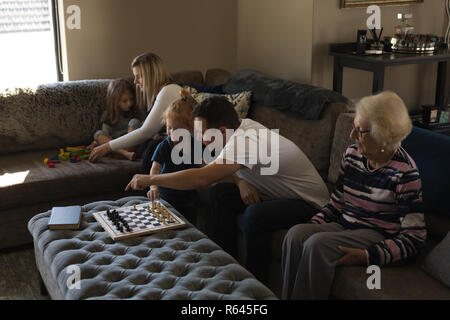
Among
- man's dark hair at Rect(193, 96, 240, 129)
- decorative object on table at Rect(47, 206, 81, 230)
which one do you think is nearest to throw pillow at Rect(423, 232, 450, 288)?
man's dark hair at Rect(193, 96, 240, 129)

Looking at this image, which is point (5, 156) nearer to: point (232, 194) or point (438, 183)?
point (232, 194)

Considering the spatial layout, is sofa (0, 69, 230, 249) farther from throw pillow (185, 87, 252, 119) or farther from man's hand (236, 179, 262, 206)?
man's hand (236, 179, 262, 206)

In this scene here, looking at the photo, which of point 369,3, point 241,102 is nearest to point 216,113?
point 241,102

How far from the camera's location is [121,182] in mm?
3145

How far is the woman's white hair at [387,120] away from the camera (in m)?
1.94

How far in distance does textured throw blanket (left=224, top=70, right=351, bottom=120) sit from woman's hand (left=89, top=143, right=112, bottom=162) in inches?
34.8

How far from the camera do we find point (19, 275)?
2.70 m

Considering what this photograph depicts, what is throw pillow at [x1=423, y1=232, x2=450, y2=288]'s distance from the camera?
1.84 metres

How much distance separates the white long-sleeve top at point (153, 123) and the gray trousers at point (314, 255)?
131cm

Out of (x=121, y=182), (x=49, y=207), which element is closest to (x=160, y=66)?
(x=121, y=182)

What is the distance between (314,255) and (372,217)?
0.92 ft

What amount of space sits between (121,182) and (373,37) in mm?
2040
